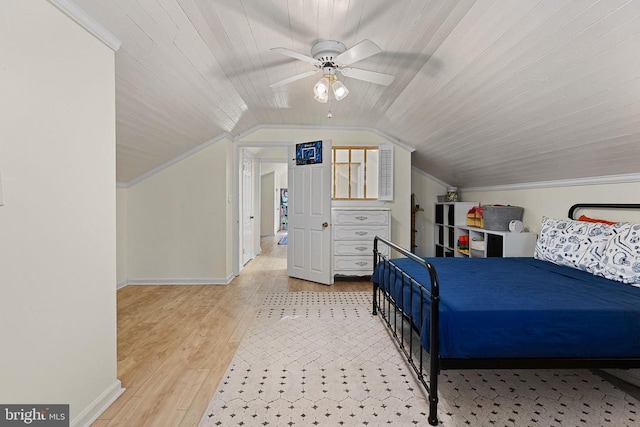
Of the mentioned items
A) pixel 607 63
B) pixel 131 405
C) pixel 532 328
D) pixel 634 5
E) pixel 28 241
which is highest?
pixel 634 5

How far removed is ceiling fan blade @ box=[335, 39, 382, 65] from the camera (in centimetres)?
195

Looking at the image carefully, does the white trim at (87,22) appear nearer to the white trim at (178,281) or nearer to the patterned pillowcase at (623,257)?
the white trim at (178,281)

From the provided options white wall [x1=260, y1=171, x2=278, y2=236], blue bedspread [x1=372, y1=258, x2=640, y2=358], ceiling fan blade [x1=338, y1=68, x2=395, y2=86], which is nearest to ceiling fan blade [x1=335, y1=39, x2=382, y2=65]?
ceiling fan blade [x1=338, y1=68, x2=395, y2=86]

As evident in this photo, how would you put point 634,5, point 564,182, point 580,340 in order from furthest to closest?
point 564,182 → point 580,340 → point 634,5

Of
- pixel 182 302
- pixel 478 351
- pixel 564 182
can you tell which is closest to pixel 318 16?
pixel 478 351

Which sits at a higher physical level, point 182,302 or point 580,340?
point 580,340

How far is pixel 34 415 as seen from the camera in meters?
1.37

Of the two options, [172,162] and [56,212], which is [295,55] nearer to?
[56,212]

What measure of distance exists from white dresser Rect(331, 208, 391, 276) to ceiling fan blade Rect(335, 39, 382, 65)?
8.66 ft

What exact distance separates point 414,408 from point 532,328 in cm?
79

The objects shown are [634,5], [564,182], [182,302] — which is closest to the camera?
[634,5]

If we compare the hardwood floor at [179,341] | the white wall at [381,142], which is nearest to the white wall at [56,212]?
the hardwood floor at [179,341]

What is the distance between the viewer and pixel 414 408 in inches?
71.6

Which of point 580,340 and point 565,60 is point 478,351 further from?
point 565,60
